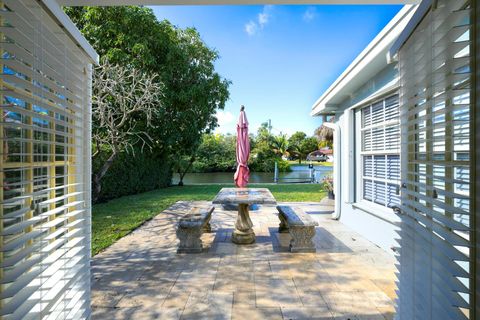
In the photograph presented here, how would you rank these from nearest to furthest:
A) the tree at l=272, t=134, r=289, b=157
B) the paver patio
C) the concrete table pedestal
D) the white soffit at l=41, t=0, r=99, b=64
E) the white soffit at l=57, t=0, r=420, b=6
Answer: the white soffit at l=41, t=0, r=99, b=64 < the white soffit at l=57, t=0, r=420, b=6 < the paver patio < the concrete table pedestal < the tree at l=272, t=134, r=289, b=157

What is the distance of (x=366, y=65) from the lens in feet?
15.1

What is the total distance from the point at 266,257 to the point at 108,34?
10.1 meters

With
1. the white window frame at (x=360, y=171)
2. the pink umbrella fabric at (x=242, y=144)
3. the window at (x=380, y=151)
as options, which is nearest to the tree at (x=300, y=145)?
the white window frame at (x=360, y=171)

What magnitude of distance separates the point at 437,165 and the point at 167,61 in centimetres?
1145

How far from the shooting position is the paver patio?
2867mm

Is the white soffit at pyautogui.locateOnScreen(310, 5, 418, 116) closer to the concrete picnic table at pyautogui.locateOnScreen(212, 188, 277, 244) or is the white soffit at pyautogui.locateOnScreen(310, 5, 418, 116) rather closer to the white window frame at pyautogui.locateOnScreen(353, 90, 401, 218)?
the white window frame at pyautogui.locateOnScreen(353, 90, 401, 218)

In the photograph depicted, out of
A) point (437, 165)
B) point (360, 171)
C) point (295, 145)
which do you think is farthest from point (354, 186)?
point (295, 145)

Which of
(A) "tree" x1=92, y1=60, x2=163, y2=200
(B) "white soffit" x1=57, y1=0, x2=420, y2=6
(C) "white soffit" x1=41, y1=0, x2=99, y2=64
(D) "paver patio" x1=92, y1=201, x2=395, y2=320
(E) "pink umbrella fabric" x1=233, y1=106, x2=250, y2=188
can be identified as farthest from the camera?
(A) "tree" x1=92, y1=60, x2=163, y2=200

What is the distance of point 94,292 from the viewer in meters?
3.25

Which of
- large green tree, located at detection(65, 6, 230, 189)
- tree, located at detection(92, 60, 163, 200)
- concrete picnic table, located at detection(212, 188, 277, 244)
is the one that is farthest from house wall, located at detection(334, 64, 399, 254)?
large green tree, located at detection(65, 6, 230, 189)

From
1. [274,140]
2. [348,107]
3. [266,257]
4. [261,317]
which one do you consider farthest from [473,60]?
[274,140]

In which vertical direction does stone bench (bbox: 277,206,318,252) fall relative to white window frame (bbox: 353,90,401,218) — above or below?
below

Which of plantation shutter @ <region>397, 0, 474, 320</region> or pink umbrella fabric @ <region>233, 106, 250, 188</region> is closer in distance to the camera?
plantation shutter @ <region>397, 0, 474, 320</region>

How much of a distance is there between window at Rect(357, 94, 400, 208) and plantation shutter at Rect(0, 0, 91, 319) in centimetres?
445
